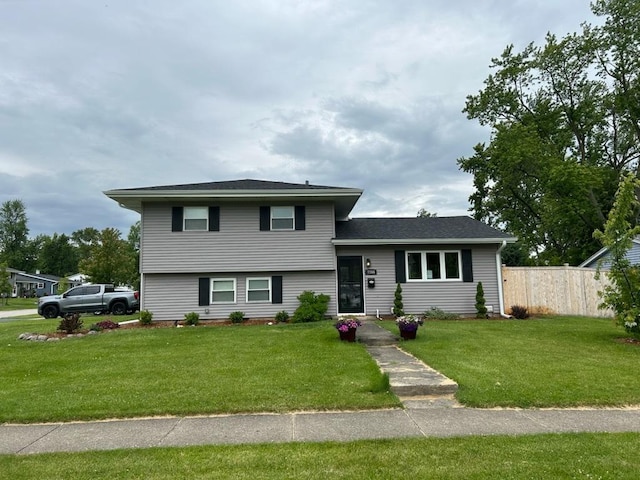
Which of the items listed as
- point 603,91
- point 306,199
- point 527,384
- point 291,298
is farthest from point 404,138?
point 603,91

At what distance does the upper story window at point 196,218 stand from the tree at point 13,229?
66448 mm

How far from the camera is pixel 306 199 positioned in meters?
14.8

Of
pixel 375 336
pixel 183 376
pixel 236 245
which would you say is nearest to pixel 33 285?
pixel 236 245

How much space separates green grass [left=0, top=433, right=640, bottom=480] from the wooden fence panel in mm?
12879

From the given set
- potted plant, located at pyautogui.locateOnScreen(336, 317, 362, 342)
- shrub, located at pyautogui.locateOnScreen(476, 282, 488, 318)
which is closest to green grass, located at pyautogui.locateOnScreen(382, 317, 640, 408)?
potted plant, located at pyautogui.locateOnScreen(336, 317, 362, 342)

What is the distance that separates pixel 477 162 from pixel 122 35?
25.3 metres

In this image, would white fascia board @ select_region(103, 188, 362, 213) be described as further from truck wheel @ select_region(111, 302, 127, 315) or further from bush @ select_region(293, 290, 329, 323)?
truck wheel @ select_region(111, 302, 127, 315)

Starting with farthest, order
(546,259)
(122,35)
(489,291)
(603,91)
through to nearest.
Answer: (546,259) < (603,91) < (489,291) < (122,35)

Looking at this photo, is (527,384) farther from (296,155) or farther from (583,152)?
(583,152)

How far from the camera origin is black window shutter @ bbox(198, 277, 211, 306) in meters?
14.6

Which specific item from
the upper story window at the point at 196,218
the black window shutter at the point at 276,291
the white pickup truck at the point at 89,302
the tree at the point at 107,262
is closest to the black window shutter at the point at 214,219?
the upper story window at the point at 196,218

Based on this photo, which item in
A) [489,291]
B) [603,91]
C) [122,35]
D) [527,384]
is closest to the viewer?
[527,384]

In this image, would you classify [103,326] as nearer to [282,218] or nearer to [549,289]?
[282,218]

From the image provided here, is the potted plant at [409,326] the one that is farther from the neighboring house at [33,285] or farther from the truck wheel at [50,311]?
the neighboring house at [33,285]
